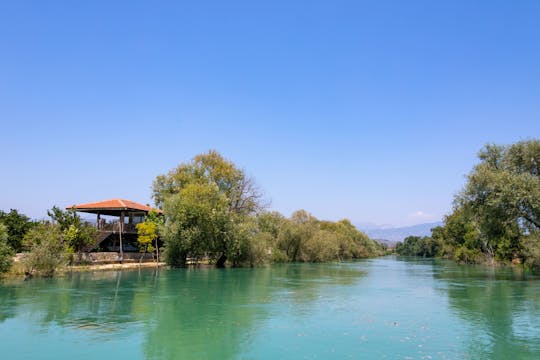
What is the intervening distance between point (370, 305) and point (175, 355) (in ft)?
41.7

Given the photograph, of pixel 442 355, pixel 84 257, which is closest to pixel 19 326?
pixel 442 355

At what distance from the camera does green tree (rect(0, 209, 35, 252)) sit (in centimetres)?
4112

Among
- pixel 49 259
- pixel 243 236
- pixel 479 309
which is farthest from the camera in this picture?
pixel 243 236

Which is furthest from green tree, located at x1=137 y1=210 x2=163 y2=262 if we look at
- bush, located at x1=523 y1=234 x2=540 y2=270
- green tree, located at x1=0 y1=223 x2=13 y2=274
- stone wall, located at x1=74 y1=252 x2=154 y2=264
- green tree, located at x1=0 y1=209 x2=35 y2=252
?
bush, located at x1=523 y1=234 x2=540 y2=270

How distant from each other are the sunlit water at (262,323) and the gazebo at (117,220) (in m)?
24.2

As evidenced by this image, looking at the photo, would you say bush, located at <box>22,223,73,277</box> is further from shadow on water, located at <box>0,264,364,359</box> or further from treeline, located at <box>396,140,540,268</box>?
treeline, located at <box>396,140,540,268</box>

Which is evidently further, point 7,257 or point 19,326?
point 7,257

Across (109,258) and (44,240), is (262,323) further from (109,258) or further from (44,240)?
(109,258)

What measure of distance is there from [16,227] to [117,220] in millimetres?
15386

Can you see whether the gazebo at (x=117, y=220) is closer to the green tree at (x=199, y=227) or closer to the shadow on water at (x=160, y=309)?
the green tree at (x=199, y=227)

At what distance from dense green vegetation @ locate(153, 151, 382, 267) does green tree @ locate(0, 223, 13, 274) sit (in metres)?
17.4

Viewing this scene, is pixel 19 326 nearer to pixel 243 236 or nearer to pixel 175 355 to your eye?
pixel 175 355

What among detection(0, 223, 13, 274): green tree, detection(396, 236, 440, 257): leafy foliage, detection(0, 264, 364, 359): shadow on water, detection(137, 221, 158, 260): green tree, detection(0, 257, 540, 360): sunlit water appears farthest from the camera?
detection(396, 236, 440, 257): leafy foliage

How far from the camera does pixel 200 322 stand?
17406mm
